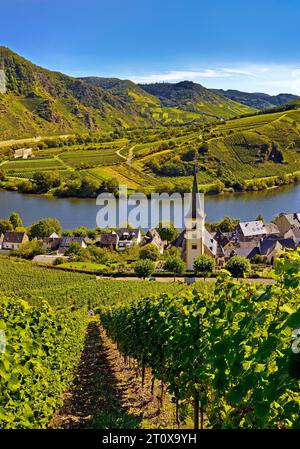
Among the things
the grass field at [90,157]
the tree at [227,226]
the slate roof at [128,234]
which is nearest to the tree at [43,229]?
the slate roof at [128,234]

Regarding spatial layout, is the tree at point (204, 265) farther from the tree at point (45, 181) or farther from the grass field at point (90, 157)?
the grass field at point (90, 157)

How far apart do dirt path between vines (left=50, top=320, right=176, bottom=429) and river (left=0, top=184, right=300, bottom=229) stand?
189ft

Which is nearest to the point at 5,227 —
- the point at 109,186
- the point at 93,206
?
the point at 93,206

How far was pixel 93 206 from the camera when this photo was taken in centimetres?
8725

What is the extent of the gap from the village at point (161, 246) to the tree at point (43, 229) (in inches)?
5.0

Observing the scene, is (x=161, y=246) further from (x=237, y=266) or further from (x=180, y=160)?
(x=180, y=160)

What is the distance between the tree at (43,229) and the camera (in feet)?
199

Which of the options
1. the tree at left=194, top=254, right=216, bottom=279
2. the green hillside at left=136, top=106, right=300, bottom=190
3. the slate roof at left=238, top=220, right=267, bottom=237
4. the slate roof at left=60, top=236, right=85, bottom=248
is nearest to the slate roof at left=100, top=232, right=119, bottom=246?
the slate roof at left=60, top=236, right=85, bottom=248

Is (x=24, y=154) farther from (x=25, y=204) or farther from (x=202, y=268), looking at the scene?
(x=202, y=268)

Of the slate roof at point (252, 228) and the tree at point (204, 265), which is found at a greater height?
the slate roof at point (252, 228)

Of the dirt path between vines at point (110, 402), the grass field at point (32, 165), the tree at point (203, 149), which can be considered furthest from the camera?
the tree at point (203, 149)

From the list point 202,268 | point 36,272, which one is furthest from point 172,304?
point 36,272

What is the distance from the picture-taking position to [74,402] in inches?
352
